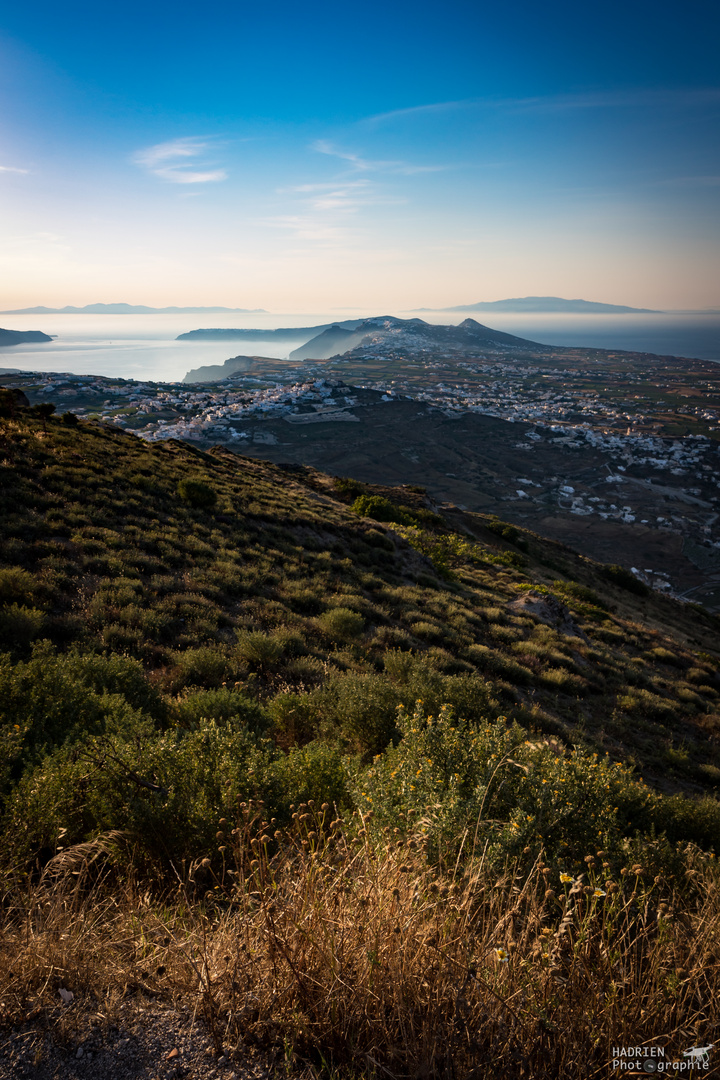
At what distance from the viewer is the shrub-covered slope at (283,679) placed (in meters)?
3.15

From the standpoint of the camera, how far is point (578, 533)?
70.8 meters

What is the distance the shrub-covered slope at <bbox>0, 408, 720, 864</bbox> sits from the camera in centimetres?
315

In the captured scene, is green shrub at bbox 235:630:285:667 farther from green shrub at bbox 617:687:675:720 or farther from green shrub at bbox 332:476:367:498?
green shrub at bbox 332:476:367:498

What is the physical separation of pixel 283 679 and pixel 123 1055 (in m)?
5.40

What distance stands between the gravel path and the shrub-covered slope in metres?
1.11

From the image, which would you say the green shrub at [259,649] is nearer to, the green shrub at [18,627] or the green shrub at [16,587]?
the green shrub at [18,627]

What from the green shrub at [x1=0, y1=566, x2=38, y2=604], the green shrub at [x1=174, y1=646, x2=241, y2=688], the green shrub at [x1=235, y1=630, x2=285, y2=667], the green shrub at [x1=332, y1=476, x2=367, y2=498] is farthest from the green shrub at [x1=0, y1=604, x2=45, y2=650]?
the green shrub at [x1=332, y1=476, x2=367, y2=498]

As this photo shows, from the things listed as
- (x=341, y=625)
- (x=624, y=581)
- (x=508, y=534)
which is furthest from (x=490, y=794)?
(x=624, y=581)

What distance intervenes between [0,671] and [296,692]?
11.5ft

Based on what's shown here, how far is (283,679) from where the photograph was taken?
705 centimetres

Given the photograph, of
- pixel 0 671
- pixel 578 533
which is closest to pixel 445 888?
pixel 0 671

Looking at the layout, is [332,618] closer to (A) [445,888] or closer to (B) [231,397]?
(A) [445,888]

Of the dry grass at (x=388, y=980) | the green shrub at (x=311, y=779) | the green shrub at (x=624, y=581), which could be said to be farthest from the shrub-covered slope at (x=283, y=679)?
the green shrub at (x=624, y=581)

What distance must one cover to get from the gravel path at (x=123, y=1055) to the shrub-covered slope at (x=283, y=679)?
111cm
